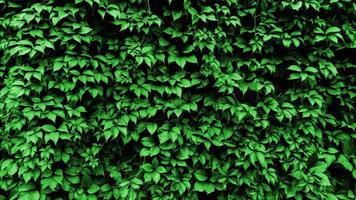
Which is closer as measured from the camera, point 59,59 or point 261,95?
point 59,59

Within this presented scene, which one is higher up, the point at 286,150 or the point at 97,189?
the point at 286,150

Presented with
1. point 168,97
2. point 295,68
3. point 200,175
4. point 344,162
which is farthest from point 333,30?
point 200,175

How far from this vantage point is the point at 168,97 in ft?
10.5

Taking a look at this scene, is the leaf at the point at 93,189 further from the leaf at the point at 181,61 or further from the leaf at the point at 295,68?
the leaf at the point at 295,68

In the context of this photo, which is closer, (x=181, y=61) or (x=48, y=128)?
(x=48, y=128)

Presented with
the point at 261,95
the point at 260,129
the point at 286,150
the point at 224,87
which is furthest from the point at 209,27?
the point at 286,150

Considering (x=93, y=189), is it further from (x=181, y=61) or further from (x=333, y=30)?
(x=333, y=30)

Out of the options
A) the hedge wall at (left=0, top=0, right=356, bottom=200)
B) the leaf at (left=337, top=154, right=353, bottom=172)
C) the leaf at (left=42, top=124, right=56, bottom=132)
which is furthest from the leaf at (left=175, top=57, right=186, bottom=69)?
the leaf at (left=337, top=154, right=353, bottom=172)

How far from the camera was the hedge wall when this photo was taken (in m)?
3.06

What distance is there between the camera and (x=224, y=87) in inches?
125

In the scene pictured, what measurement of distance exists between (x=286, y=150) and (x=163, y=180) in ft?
3.83

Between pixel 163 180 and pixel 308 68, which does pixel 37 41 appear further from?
pixel 308 68

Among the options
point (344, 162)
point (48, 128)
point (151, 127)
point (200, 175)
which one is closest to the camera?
point (48, 128)

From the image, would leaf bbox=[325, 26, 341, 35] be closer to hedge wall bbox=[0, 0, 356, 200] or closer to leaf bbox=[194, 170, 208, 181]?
hedge wall bbox=[0, 0, 356, 200]
